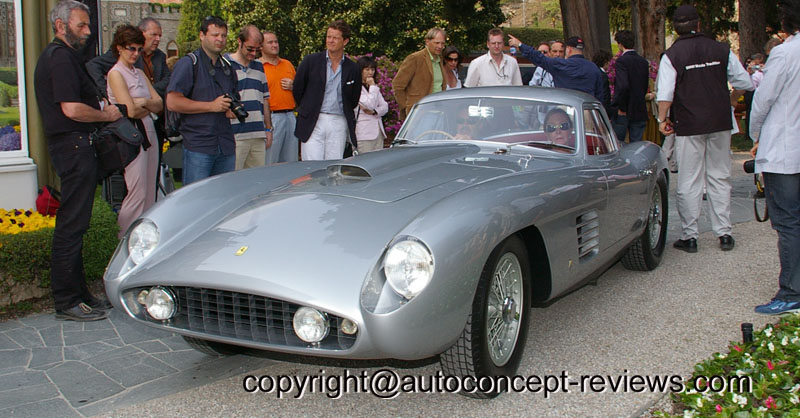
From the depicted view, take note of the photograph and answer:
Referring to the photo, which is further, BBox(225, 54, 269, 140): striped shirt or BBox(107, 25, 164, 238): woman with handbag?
BBox(225, 54, 269, 140): striped shirt

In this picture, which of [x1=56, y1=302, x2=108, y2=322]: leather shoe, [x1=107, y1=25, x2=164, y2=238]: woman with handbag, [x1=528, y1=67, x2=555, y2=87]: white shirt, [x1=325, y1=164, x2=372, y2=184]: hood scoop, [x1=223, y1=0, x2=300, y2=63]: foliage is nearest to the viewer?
[x1=325, y1=164, x2=372, y2=184]: hood scoop

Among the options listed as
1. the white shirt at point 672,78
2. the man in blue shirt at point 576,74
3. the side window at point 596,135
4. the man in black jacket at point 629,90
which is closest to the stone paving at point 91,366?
the side window at point 596,135

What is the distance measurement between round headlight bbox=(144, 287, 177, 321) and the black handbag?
170 cm

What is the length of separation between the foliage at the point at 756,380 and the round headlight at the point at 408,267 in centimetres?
120

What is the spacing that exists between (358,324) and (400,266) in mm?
290

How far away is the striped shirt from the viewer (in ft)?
20.5

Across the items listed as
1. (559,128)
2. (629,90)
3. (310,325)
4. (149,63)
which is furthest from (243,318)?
(629,90)

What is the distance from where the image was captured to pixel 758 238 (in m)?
6.67

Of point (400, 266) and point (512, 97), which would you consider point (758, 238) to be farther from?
point (400, 266)

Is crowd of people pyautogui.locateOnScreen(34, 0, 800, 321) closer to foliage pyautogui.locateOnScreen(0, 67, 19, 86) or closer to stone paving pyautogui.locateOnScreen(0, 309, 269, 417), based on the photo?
stone paving pyautogui.locateOnScreen(0, 309, 269, 417)

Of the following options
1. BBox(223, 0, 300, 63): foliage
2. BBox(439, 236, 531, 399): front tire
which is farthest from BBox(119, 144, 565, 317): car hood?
BBox(223, 0, 300, 63): foliage

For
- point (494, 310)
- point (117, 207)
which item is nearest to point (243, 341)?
point (494, 310)

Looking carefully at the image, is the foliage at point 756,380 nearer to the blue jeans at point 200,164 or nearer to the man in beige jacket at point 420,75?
the blue jeans at point 200,164

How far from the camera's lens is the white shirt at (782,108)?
4527mm
